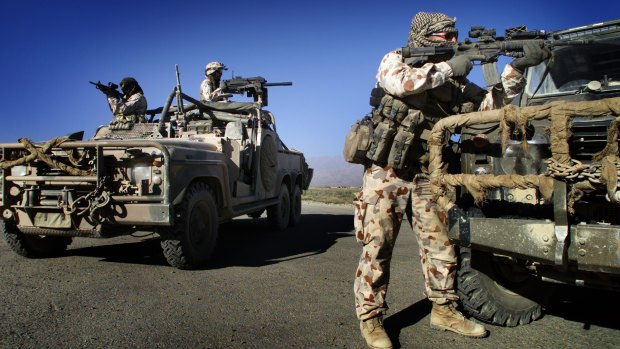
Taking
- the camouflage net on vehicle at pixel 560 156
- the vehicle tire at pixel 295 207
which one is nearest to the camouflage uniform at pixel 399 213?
the camouflage net on vehicle at pixel 560 156

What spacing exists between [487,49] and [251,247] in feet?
13.9

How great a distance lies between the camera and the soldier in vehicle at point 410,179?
9.42 feet

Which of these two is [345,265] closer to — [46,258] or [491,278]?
[491,278]

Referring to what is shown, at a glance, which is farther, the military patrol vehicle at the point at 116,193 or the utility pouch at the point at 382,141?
the military patrol vehicle at the point at 116,193

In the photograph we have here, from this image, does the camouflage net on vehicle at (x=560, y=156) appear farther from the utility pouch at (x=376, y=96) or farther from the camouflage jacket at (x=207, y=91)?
the camouflage jacket at (x=207, y=91)

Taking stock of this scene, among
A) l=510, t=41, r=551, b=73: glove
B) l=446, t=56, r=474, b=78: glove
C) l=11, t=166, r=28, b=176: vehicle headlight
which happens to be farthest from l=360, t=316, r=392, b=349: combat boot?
l=11, t=166, r=28, b=176: vehicle headlight

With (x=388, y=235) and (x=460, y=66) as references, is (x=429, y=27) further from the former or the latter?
(x=388, y=235)

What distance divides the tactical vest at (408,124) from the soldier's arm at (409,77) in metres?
0.12

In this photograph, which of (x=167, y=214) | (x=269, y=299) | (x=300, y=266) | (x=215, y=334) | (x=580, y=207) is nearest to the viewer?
(x=580, y=207)

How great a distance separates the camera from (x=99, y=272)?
181 inches

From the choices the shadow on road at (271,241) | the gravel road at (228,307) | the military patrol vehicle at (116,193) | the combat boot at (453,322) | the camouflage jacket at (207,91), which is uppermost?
the camouflage jacket at (207,91)

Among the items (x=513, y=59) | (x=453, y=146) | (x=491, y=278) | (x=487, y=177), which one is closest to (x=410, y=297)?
(x=491, y=278)

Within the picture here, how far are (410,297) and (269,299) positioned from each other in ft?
3.77

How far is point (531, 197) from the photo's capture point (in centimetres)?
263
